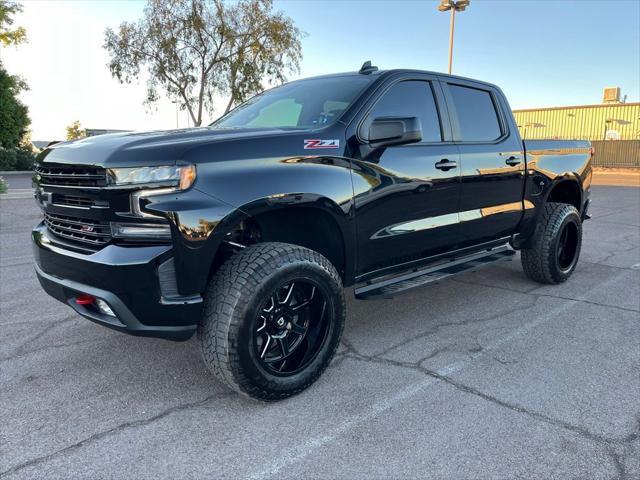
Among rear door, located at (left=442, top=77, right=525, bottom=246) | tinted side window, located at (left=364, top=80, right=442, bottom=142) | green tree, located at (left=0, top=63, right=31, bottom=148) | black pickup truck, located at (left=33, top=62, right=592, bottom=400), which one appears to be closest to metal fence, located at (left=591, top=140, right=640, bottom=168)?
rear door, located at (left=442, top=77, right=525, bottom=246)

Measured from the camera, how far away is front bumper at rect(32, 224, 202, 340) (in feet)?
8.05

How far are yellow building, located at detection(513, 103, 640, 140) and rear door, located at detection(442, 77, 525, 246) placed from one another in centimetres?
3133

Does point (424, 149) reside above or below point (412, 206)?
above

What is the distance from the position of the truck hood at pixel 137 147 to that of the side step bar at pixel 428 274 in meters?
1.14

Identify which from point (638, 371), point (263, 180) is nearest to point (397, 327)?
point (638, 371)

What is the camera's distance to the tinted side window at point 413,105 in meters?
3.59

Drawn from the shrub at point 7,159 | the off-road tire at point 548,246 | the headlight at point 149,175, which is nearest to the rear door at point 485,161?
the off-road tire at point 548,246

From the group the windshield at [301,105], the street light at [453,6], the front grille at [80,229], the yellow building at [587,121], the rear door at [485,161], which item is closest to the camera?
the front grille at [80,229]

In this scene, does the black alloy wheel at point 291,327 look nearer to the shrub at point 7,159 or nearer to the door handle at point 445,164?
the door handle at point 445,164

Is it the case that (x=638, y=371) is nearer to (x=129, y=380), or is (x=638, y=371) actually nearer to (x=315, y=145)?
(x=315, y=145)

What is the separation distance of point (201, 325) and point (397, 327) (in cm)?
185

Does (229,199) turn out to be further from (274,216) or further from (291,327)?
(291,327)

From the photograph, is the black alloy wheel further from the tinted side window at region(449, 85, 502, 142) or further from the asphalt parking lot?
the tinted side window at region(449, 85, 502, 142)

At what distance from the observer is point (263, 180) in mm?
2748
